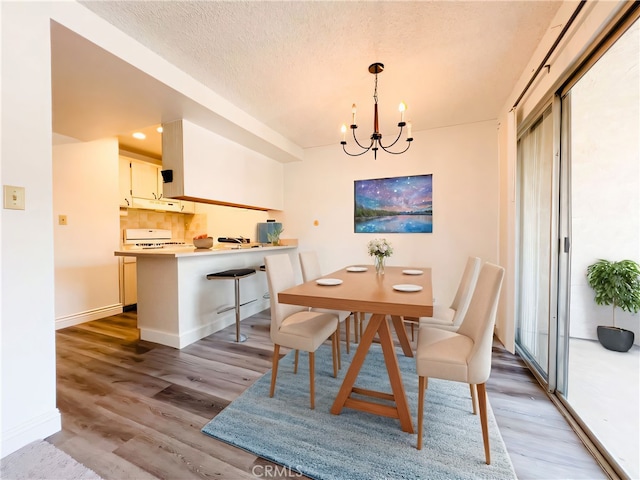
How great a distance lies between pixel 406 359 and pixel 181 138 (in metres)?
3.16

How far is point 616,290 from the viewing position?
6.14 ft

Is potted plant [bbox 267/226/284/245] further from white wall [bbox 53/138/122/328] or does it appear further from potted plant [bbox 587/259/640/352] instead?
potted plant [bbox 587/259/640/352]

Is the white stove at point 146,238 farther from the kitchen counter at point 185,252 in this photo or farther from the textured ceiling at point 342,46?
the textured ceiling at point 342,46

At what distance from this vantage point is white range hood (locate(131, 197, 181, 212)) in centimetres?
416

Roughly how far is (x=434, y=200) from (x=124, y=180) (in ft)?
15.2

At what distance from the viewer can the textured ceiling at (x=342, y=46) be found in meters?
1.63

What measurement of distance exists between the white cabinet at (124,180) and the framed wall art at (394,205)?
11.7 ft

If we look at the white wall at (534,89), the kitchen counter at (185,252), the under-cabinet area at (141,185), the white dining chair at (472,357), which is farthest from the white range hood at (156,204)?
the white wall at (534,89)

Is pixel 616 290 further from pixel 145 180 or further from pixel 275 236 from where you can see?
pixel 145 180

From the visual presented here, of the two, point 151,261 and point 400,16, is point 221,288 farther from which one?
point 400,16

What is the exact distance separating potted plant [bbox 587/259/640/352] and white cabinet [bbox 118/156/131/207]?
5.60 metres

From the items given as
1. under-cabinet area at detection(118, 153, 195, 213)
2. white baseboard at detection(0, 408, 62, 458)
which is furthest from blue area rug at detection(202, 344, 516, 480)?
under-cabinet area at detection(118, 153, 195, 213)

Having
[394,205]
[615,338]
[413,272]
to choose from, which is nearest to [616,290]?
[615,338]

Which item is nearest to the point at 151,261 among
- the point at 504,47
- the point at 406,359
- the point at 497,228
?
the point at 406,359
